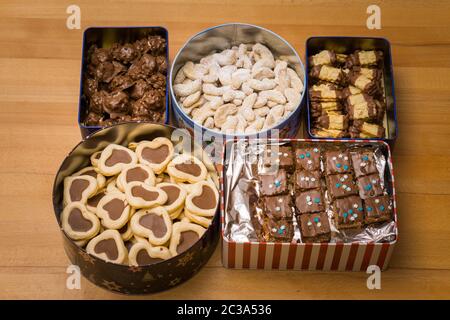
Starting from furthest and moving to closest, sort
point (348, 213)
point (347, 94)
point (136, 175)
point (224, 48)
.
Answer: point (224, 48)
point (347, 94)
point (136, 175)
point (348, 213)

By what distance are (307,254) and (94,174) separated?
0.66 m

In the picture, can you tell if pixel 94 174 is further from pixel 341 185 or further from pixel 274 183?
pixel 341 185

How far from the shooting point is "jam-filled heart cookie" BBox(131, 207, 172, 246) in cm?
191

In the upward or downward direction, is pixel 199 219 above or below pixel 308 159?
below

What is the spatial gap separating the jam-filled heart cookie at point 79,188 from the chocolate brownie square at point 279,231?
0.50m

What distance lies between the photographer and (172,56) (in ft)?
7.76

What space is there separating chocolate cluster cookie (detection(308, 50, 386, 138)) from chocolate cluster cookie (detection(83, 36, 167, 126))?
475 mm

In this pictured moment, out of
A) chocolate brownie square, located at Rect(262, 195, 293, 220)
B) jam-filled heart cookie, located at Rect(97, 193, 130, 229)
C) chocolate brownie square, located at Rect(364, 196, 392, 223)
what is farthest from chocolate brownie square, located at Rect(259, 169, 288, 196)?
jam-filled heart cookie, located at Rect(97, 193, 130, 229)

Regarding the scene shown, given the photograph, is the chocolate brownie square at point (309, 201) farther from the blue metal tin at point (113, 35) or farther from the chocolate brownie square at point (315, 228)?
the blue metal tin at point (113, 35)

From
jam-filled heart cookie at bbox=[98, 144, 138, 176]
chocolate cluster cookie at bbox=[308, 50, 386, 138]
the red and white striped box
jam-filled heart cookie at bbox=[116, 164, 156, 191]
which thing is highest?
chocolate cluster cookie at bbox=[308, 50, 386, 138]

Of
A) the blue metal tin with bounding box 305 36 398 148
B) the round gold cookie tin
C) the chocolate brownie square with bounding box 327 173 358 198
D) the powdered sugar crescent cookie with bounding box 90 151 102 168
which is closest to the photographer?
the round gold cookie tin

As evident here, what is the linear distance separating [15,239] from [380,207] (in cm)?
105

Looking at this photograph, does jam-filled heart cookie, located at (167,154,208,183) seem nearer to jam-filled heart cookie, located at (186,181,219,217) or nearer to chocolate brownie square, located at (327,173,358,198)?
jam-filled heart cookie, located at (186,181,219,217)

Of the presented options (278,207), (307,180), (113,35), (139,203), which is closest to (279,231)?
(278,207)
